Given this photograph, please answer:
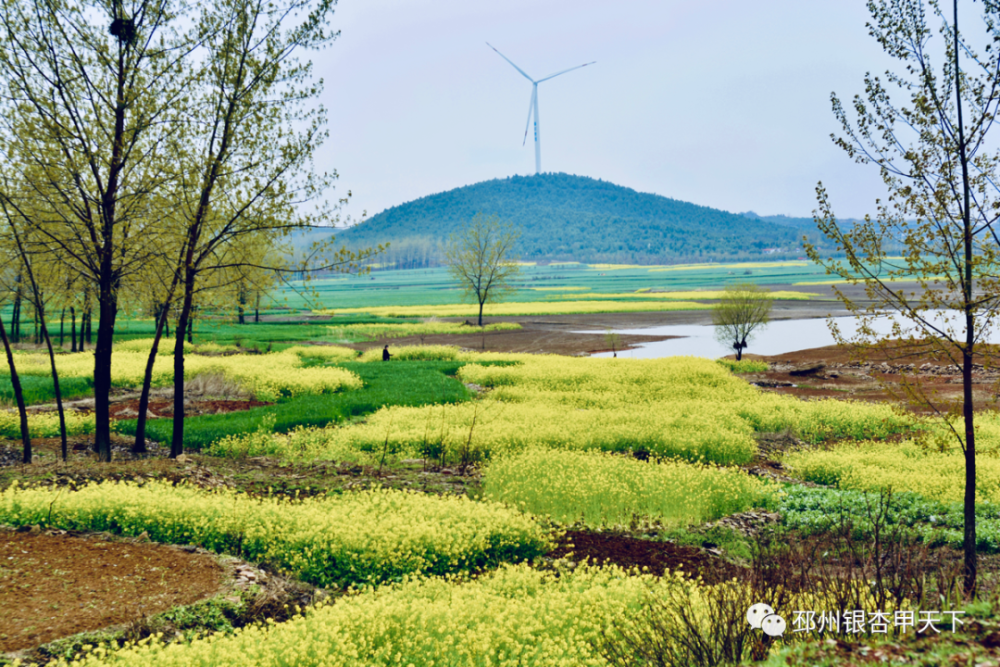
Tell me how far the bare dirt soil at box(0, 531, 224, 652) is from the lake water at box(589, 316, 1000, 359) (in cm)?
3984

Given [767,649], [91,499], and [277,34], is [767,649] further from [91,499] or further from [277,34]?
[277,34]

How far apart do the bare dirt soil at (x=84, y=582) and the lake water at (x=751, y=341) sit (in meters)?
39.8

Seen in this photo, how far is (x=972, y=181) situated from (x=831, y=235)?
1908 millimetres

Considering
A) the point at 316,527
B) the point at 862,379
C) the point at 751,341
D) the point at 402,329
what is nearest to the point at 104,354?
the point at 316,527

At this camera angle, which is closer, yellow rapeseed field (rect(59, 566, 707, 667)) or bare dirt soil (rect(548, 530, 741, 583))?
yellow rapeseed field (rect(59, 566, 707, 667))

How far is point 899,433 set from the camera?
2211 centimetres

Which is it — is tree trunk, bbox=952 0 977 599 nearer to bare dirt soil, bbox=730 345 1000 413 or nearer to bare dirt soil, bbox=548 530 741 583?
bare dirt soil, bbox=548 530 741 583

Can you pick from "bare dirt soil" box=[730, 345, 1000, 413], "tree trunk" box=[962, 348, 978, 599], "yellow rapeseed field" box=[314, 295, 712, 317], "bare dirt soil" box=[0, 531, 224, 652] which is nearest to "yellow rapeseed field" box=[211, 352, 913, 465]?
"tree trunk" box=[962, 348, 978, 599]

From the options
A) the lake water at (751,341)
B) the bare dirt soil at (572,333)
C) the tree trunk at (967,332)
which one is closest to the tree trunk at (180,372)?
the tree trunk at (967,332)

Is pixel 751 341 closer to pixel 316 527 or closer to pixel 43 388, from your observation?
pixel 43 388

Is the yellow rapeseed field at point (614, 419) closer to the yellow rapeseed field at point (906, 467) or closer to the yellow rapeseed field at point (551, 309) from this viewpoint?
the yellow rapeseed field at point (906, 467)

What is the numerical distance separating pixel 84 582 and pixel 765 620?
8471mm

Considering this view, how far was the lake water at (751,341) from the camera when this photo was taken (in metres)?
51.6

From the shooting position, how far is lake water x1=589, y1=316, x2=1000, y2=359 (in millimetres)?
51625
